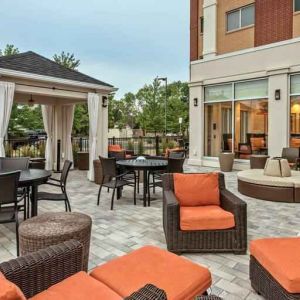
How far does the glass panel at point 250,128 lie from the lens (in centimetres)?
995

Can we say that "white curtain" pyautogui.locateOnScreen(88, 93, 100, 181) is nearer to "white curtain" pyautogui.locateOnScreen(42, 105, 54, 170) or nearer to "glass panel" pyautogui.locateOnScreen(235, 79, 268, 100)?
"white curtain" pyautogui.locateOnScreen(42, 105, 54, 170)

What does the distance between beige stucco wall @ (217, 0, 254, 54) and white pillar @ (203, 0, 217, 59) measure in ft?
0.51

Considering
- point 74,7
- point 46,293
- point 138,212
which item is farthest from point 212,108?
point 46,293

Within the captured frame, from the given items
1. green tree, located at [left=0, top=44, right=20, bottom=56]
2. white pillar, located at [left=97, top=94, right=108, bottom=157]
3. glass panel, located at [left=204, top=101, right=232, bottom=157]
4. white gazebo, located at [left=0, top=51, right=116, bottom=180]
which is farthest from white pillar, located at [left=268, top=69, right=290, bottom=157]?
green tree, located at [left=0, top=44, right=20, bottom=56]

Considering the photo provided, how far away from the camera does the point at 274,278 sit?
2129mm

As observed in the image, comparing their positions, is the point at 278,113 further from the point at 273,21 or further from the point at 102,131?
the point at 102,131

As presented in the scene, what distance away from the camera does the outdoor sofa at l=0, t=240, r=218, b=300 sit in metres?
1.68

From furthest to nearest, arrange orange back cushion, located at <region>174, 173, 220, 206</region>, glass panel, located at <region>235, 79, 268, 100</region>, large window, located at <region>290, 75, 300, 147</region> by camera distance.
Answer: glass panel, located at <region>235, 79, 268, 100</region>
large window, located at <region>290, 75, 300, 147</region>
orange back cushion, located at <region>174, 173, 220, 206</region>

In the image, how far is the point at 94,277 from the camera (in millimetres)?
1927

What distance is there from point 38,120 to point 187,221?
1824 centimetres

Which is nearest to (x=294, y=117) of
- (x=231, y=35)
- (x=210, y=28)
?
(x=231, y=35)

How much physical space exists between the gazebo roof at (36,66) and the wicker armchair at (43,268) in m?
6.32

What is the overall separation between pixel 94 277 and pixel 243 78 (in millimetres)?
9533

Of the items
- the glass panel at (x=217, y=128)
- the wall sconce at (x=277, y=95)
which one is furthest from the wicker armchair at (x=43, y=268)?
the glass panel at (x=217, y=128)
